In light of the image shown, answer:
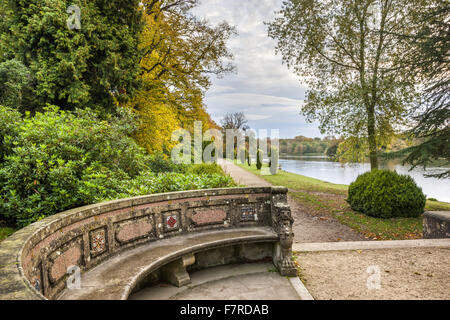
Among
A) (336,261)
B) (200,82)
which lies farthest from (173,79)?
(336,261)

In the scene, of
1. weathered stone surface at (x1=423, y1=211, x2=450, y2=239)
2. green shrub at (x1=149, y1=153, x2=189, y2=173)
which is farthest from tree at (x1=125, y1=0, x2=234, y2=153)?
weathered stone surface at (x1=423, y1=211, x2=450, y2=239)

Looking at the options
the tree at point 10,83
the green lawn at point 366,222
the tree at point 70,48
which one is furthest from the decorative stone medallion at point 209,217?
the tree at point 70,48

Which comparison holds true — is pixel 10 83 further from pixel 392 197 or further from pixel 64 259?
pixel 392 197

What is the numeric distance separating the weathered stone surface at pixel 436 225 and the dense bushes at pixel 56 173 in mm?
5486

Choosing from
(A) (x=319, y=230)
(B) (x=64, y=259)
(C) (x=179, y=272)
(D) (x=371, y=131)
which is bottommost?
(A) (x=319, y=230)

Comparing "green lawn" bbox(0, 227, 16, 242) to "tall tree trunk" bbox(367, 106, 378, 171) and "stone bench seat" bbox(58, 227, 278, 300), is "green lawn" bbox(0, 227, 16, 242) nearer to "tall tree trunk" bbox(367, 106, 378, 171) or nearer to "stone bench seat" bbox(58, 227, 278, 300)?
"stone bench seat" bbox(58, 227, 278, 300)

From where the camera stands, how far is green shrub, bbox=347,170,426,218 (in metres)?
8.51

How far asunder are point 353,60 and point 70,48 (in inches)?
442

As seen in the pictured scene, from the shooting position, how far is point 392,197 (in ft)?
28.0

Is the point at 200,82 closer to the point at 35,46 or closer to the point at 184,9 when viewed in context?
the point at 184,9

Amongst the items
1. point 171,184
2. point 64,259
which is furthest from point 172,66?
point 64,259

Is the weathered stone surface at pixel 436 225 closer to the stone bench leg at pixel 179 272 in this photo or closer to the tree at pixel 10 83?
the stone bench leg at pixel 179 272

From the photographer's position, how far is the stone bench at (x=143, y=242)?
243 centimetres

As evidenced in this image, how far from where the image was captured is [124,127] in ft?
22.5
